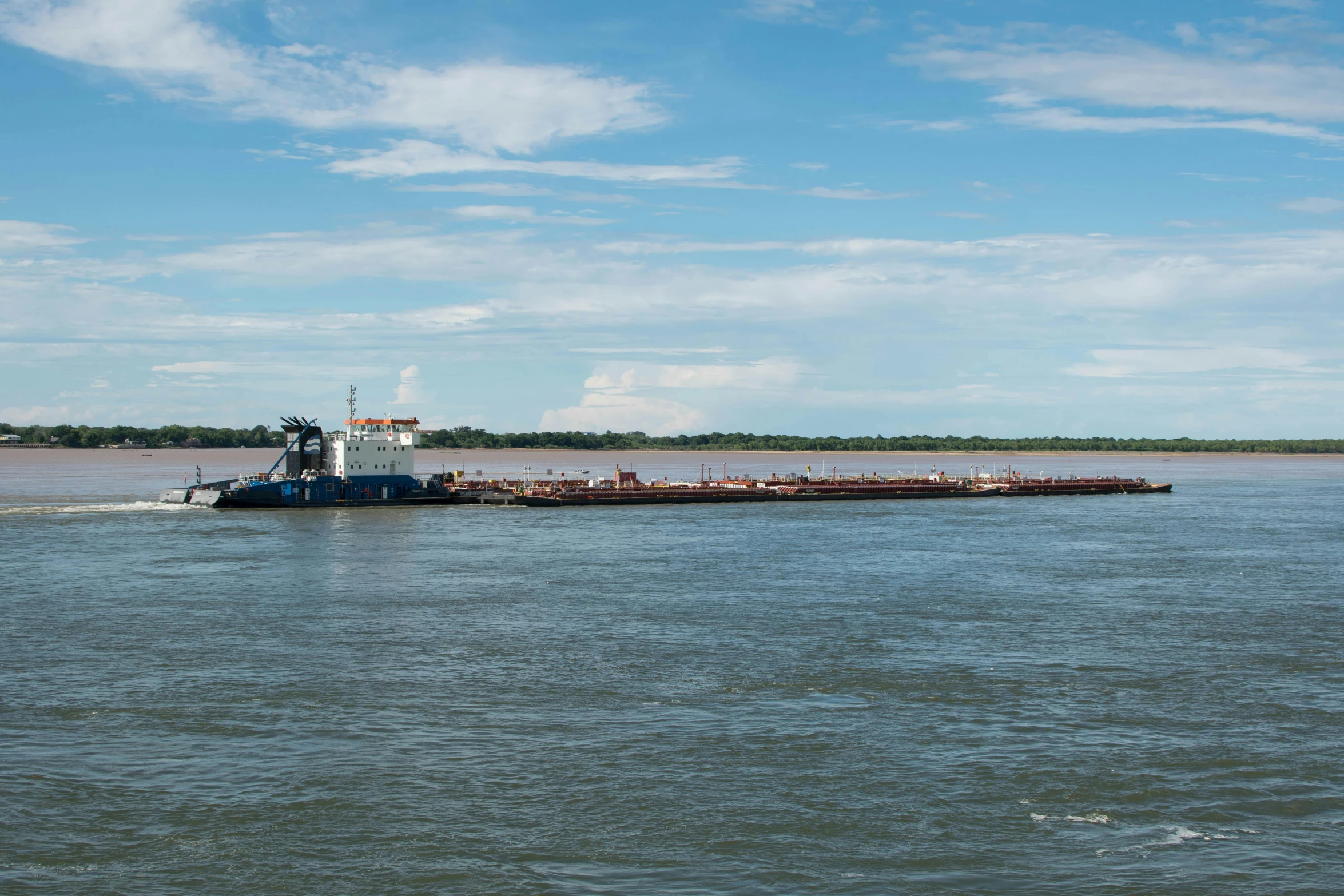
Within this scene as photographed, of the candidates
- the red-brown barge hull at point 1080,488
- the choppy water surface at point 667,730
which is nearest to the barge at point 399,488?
the red-brown barge hull at point 1080,488

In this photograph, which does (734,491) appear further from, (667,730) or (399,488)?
(667,730)

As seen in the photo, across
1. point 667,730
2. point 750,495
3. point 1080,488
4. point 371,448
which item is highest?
point 371,448

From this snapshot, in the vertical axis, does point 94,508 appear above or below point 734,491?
below

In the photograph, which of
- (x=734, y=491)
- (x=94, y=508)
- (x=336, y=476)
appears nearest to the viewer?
(x=94, y=508)

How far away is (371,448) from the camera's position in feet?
279

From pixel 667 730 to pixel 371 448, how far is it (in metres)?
67.0

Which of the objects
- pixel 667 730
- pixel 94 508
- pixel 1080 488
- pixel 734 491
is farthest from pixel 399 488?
pixel 1080 488

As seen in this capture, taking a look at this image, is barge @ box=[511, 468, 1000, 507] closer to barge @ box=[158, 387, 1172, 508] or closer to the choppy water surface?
barge @ box=[158, 387, 1172, 508]

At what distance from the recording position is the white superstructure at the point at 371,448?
84312 millimetres

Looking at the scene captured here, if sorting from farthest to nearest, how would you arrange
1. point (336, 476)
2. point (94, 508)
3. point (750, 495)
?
point (750, 495) < point (336, 476) < point (94, 508)

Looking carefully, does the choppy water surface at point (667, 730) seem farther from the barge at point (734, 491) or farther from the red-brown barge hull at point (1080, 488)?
the red-brown barge hull at point (1080, 488)

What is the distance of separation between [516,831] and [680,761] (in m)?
4.24

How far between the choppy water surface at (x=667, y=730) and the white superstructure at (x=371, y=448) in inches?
1372

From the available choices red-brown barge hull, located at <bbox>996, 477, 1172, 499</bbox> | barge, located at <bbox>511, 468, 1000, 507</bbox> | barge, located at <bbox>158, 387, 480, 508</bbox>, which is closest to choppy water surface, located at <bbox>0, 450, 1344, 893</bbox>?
barge, located at <bbox>158, 387, 480, 508</bbox>
